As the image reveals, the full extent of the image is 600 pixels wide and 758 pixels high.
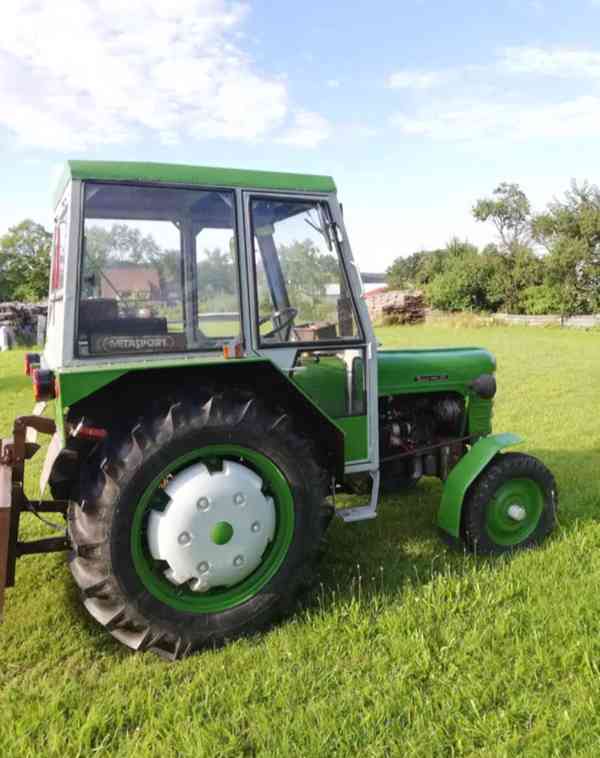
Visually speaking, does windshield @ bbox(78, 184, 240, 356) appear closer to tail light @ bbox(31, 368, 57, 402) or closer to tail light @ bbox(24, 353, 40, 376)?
tail light @ bbox(31, 368, 57, 402)

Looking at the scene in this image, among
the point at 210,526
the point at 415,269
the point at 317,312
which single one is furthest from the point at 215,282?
the point at 415,269

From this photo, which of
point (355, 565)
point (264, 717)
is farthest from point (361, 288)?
point (264, 717)

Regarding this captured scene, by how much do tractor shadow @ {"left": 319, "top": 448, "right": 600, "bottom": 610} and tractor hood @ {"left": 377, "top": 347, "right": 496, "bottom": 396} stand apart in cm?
97

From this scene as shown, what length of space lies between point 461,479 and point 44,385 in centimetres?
248

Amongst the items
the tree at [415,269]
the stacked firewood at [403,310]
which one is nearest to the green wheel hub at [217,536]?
the stacked firewood at [403,310]

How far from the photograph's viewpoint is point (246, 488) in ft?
9.34

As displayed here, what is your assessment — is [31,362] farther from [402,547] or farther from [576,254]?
[576,254]

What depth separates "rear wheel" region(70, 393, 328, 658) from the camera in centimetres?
263

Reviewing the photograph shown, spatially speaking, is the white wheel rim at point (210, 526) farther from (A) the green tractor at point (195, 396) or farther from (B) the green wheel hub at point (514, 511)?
(B) the green wheel hub at point (514, 511)

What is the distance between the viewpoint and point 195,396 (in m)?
2.87

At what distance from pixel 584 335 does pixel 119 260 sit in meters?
23.6

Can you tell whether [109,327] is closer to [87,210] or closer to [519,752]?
[87,210]

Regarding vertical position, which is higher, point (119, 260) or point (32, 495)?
point (119, 260)

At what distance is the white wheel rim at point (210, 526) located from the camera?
274cm
